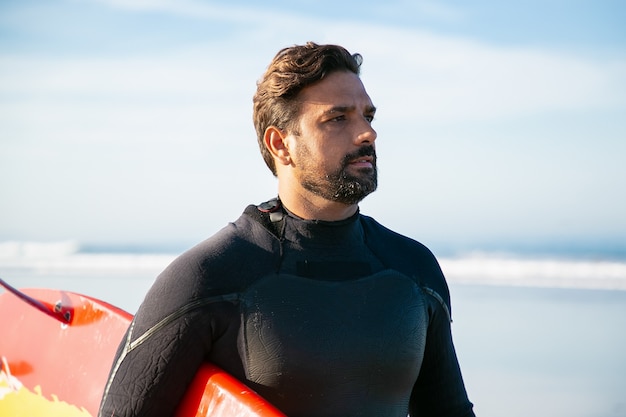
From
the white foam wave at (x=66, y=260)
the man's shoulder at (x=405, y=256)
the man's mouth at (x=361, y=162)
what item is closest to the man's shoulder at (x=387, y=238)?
the man's shoulder at (x=405, y=256)

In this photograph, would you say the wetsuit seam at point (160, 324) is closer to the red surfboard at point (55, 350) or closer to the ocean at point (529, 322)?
the red surfboard at point (55, 350)

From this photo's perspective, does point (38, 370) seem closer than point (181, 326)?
No

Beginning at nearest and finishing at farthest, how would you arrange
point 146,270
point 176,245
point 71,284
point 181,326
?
point 181,326 → point 71,284 → point 146,270 → point 176,245

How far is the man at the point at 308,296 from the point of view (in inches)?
84.7

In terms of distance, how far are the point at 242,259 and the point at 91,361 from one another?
2.43 feet

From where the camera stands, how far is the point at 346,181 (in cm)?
228

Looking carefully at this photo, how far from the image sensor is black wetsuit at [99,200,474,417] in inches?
84.4

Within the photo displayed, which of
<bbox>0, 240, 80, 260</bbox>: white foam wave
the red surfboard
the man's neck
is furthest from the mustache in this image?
<bbox>0, 240, 80, 260</bbox>: white foam wave

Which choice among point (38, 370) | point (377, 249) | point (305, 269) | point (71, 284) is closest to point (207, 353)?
point (305, 269)

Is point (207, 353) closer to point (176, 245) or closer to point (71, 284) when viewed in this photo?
point (71, 284)

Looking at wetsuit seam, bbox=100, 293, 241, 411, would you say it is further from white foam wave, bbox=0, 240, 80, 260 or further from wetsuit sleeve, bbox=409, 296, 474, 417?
white foam wave, bbox=0, 240, 80, 260

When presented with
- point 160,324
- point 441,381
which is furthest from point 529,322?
point 160,324

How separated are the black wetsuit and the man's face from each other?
11 centimetres

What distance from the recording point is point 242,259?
7.36 ft
